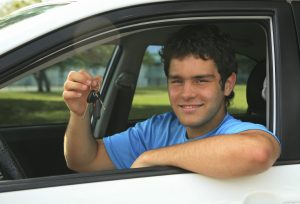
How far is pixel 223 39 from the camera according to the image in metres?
2.21

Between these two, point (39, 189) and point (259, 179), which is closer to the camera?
point (39, 189)

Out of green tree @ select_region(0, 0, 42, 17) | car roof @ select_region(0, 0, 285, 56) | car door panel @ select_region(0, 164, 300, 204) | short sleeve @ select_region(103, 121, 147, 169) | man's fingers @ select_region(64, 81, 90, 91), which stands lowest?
car door panel @ select_region(0, 164, 300, 204)

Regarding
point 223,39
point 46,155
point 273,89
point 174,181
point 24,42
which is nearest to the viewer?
point 24,42

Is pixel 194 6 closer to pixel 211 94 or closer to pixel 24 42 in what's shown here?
pixel 211 94

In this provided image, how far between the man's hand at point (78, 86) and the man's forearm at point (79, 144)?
142 millimetres

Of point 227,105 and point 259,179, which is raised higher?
point 227,105

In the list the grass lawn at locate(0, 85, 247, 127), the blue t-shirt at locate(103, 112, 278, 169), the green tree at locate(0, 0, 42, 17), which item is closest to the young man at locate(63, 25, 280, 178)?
the blue t-shirt at locate(103, 112, 278, 169)

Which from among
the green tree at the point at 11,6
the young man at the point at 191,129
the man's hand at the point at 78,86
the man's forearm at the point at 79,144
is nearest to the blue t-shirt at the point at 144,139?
the young man at the point at 191,129

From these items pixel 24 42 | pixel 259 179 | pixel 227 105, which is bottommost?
pixel 259 179

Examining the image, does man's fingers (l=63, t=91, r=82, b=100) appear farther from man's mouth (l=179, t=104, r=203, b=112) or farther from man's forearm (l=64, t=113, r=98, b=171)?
man's mouth (l=179, t=104, r=203, b=112)

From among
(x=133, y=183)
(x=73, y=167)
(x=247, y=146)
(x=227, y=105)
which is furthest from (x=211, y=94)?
(x=73, y=167)

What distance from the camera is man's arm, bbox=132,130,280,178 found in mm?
1741

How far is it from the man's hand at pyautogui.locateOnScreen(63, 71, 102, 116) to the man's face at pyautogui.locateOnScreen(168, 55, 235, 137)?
0.32m

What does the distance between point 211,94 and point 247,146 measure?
35cm
